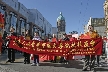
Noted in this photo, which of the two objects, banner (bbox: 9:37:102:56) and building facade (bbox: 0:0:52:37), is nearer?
banner (bbox: 9:37:102:56)

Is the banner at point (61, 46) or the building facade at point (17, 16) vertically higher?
the building facade at point (17, 16)

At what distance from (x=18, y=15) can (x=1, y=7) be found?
1602 cm

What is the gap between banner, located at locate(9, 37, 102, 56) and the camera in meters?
8.81

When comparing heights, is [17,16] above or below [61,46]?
above

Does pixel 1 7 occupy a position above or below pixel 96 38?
above

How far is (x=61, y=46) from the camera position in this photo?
958cm

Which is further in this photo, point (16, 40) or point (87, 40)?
point (16, 40)

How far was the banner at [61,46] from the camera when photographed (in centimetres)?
881

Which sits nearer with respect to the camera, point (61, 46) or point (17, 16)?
point (61, 46)

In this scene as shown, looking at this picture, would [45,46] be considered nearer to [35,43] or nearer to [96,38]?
[35,43]

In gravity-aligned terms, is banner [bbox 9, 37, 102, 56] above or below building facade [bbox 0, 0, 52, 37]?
below

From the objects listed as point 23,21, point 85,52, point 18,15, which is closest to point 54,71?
point 85,52

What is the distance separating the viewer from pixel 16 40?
10414 mm

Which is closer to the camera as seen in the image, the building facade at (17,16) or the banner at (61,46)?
the banner at (61,46)
